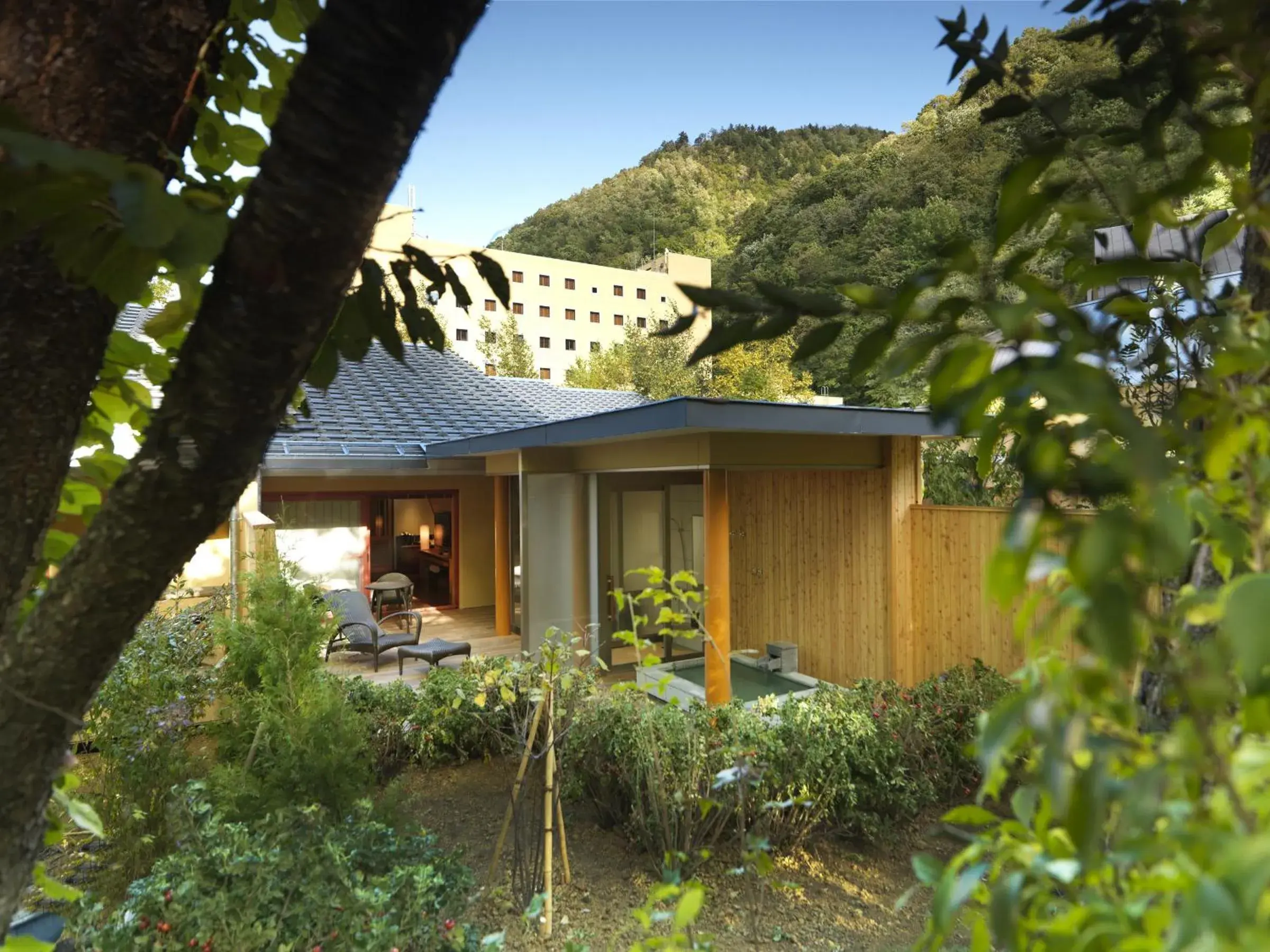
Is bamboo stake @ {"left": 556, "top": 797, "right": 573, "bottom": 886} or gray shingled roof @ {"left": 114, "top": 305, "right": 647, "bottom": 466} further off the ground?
gray shingled roof @ {"left": 114, "top": 305, "right": 647, "bottom": 466}

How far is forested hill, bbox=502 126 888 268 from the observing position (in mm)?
43375

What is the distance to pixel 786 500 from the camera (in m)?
8.42

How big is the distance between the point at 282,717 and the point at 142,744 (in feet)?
2.27

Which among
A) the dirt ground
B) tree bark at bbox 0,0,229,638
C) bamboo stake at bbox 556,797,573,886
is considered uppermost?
tree bark at bbox 0,0,229,638

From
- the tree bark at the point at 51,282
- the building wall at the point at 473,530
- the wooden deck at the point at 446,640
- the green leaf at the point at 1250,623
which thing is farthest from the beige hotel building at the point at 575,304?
the green leaf at the point at 1250,623

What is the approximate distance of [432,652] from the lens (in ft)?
24.4

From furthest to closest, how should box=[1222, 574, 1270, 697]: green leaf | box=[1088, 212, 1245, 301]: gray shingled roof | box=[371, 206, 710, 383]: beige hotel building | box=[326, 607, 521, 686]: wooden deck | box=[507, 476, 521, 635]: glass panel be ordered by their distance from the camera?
box=[371, 206, 710, 383]: beige hotel building → box=[507, 476, 521, 635]: glass panel → box=[326, 607, 521, 686]: wooden deck → box=[1088, 212, 1245, 301]: gray shingled roof → box=[1222, 574, 1270, 697]: green leaf

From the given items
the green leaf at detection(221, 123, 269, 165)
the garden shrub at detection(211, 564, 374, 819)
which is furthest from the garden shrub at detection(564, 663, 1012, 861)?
the green leaf at detection(221, 123, 269, 165)

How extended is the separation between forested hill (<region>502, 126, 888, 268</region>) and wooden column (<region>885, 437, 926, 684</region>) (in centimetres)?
3531

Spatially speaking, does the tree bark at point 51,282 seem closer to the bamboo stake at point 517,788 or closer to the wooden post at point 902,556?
the bamboo stake at point 517,788

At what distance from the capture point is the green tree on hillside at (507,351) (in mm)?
34000

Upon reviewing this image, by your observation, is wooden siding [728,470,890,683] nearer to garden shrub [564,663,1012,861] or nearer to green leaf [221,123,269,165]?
garden shrub [564,663,1012,861]

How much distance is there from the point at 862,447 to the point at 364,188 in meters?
6.98

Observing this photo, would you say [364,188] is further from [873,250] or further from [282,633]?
[873,250]
